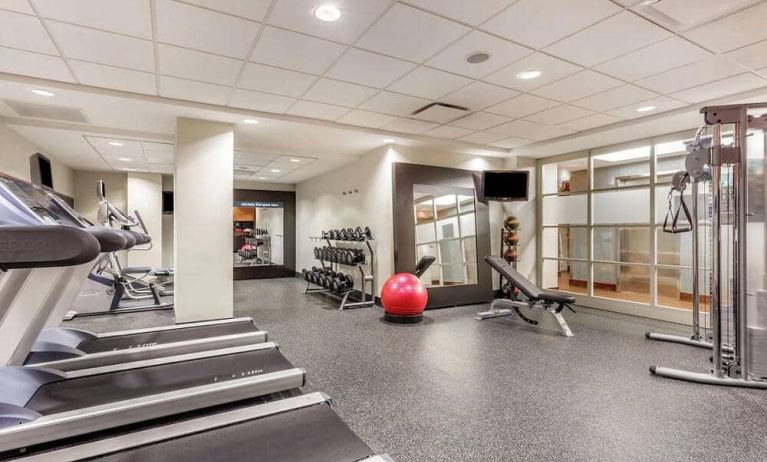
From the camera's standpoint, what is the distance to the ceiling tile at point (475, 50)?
2842 mm

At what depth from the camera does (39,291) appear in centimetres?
187

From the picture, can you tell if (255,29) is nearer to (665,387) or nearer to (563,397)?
(563,397)

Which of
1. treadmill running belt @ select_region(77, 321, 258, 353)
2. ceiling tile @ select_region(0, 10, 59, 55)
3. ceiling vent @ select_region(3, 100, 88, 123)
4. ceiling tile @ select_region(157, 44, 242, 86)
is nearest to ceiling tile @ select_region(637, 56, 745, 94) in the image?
ceiling tile @ select_region(157, 44, 242, 86)

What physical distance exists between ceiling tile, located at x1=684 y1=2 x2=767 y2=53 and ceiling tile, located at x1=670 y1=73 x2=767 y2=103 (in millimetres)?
846

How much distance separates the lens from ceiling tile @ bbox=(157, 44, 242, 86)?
300 cm

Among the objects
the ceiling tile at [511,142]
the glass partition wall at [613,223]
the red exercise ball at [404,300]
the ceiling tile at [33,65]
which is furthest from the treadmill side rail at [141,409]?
the glass partition wall at [613,223]

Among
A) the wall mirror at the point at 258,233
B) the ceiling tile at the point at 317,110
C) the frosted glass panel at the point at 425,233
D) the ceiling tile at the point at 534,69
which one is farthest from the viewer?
the wall mirror at the point at 258,233

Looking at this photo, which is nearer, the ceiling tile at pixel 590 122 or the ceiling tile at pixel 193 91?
the ceiling tile at pixel 193 91

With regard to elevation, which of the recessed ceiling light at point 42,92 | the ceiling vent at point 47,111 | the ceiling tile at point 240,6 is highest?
the ceiling tile at point 240,6

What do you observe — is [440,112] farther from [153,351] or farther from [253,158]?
[253,158]

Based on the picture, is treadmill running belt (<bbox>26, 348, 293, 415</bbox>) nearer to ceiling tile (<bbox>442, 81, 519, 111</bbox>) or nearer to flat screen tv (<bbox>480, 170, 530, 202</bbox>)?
ceiling tile (<bbox>442, 81, 519, 111</bbox>)

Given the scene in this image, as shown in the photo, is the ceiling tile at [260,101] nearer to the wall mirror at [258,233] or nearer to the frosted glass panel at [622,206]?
the frosted glass panel at [622,206]

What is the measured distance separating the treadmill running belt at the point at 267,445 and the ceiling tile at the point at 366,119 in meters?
3.62

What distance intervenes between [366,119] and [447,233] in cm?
254
